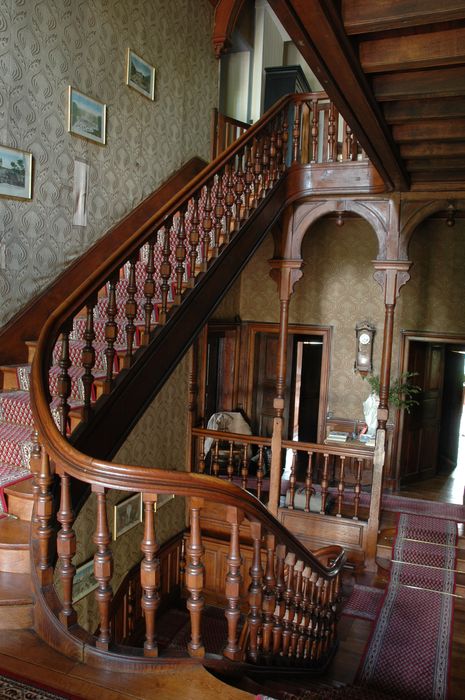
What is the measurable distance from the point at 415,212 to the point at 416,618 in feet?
12.5

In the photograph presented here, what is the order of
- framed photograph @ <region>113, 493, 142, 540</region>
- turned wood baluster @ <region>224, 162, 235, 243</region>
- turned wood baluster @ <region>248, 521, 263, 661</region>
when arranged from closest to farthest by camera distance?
turned wood baluster @ <region>248, 521, 263, 661</region> < turned wood baluster @ <region>224, 162, 235, 243</region> < framed photograph @ <region>113, 493, 142, 540</region>

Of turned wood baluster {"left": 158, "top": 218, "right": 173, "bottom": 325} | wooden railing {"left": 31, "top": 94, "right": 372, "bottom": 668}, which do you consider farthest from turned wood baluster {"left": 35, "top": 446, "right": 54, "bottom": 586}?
turned wood baluster {"left": 158, "top": 218, "right": 173, "bottom": 325}

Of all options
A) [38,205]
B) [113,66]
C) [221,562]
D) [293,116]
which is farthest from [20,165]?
[221,562]

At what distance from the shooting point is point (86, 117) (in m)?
5.05

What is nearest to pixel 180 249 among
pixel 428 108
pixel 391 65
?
pixel 391 65

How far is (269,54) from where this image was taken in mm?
8469

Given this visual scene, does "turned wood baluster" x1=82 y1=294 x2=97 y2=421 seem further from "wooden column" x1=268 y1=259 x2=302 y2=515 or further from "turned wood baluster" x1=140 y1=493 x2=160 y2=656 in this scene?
"wooden column" x1=268 y1=259 x2=302 y2=515

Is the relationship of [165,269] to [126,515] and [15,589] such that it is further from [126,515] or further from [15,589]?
[126,515]

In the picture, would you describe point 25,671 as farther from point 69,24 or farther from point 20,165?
point 69,24

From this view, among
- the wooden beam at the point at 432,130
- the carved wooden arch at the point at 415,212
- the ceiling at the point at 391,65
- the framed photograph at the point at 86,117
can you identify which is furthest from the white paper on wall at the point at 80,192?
the carved wooden arch at the point at 415,212

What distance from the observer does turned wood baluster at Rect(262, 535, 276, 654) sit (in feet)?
8.88

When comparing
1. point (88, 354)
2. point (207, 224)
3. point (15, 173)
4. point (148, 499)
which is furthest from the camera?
point (15, 173)

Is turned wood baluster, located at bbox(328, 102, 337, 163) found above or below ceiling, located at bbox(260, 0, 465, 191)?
above

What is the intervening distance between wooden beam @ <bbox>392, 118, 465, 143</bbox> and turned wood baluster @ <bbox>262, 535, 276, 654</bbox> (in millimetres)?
2948
